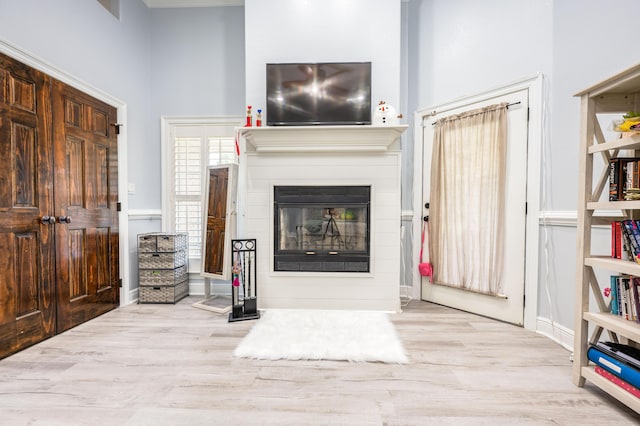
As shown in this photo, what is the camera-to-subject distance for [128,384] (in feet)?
5.75

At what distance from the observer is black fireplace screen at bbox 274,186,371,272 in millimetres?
3070

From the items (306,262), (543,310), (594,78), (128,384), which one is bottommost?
(128,384)

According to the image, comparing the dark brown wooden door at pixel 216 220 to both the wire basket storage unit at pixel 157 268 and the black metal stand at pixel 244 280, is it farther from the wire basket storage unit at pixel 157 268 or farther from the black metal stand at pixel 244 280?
the wire basket storage unit at pixel 157 268

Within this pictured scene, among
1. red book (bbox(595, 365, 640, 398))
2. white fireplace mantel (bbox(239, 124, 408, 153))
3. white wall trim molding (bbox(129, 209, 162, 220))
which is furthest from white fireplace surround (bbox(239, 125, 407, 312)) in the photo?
red book (bbox(595, 365, 640, 398))

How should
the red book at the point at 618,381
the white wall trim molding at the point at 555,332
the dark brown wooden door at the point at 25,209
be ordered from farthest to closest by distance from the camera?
the white wall trim molding at the point at 555,332 < the dark brown wooden door at the point at 25,209 < the red book at the point at 618,381

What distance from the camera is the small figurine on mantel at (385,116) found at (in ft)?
9.53

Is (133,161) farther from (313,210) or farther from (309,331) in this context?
(309,331)

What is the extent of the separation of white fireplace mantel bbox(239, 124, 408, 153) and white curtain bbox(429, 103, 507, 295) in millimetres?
561

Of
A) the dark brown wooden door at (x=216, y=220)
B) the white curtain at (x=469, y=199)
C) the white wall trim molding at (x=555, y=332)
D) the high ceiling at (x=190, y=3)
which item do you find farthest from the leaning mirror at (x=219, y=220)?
the white wall trim molding at (x=555, y=332)

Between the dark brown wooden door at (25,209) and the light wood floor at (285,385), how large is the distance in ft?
0.77

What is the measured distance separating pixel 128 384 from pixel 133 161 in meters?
2.39

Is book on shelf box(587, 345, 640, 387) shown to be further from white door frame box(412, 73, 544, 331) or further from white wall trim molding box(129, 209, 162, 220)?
white wall trim molding box(129, 209, 162, 220)

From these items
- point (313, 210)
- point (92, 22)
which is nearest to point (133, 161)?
point (92, 22)

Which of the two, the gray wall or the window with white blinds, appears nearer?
the gray wall
